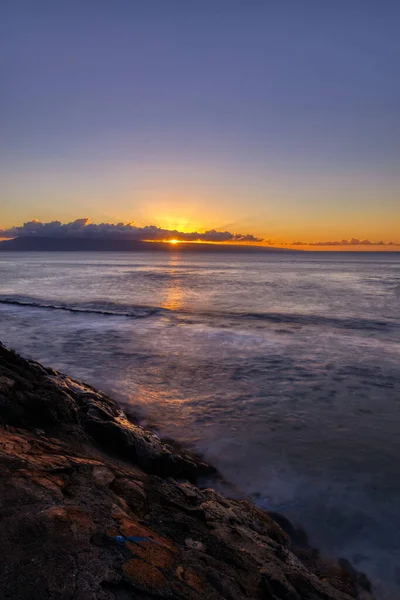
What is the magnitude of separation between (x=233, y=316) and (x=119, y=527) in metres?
19.6

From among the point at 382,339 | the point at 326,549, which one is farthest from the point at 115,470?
the point at 382,339

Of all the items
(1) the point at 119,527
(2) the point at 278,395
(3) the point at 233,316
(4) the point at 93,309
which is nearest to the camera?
(1) the point at 119,527

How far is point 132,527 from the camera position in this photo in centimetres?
344

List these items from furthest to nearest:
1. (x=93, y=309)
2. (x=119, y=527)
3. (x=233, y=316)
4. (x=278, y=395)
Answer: (x=93, y=309)
(x=233, y=316)
(x=278, y=395)
(x=119, y=527)

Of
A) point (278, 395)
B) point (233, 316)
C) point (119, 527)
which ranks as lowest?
point (278, 395)

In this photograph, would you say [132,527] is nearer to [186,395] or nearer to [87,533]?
[87,533]

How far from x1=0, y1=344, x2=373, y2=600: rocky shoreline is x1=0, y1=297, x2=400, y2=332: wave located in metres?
15.2

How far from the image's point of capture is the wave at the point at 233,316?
20.1 m

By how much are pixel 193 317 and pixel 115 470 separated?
17.8 metres

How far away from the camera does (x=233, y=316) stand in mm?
22766

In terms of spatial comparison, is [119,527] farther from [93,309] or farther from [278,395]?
[93,309]

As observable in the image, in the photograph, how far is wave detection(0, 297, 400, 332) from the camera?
20077 millimetres

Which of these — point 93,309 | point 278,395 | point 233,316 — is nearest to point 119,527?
point 278,395

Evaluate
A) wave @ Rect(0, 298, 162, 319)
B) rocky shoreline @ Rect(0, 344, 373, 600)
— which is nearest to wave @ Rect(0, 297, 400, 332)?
wave @ Rect(0, 298, 162, 319)
